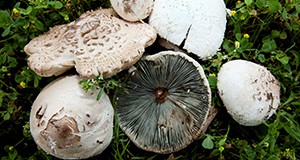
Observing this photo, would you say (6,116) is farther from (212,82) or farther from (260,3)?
(260,3)

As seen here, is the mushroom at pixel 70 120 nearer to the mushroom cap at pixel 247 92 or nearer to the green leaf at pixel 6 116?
the green leaf at pixel 6 116

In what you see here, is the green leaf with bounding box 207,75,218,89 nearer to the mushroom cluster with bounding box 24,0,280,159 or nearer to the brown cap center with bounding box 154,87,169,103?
the mushroom cluster with bounding box 24,0,280,159

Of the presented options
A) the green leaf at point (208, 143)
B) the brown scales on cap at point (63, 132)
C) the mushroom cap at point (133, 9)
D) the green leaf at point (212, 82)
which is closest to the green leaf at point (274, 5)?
the green leaf at point (212, 82)

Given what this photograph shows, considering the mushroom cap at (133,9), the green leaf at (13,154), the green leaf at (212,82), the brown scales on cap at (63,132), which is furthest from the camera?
the green leaf at (13,154)

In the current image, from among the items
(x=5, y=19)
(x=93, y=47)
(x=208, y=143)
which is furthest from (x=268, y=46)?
(x=5, y=19)

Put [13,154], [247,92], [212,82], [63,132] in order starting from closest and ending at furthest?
[63,132] < [247,92] < [212,82] < [13,154]

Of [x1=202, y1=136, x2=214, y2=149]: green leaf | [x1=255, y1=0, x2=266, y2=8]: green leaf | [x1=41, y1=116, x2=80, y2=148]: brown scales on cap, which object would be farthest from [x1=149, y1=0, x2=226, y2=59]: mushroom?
[x1=41, y1=116, x2=80, y2=148]: brown scales on cap

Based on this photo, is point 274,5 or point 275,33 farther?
point 275,33
